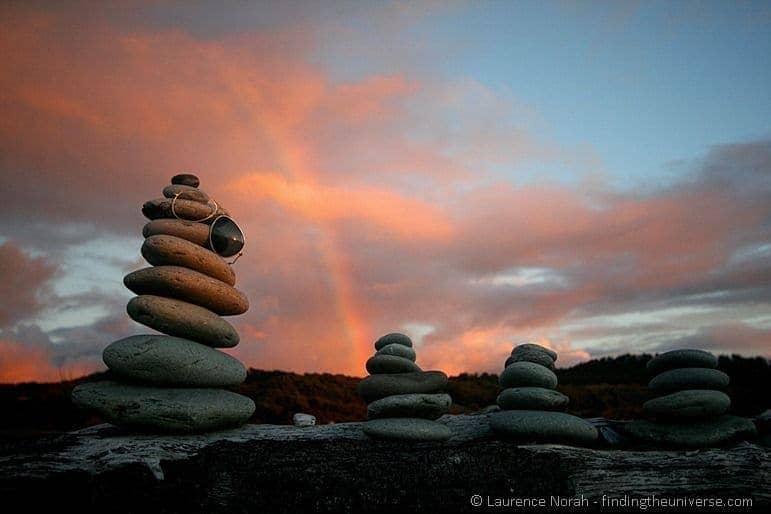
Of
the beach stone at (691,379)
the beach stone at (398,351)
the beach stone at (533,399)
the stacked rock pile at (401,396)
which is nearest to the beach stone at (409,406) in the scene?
the stacked rock pile at (401,396)

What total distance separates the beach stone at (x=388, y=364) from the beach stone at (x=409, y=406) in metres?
0.93

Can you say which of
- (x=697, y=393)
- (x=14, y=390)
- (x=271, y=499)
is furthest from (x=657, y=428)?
(x=14, y=390)

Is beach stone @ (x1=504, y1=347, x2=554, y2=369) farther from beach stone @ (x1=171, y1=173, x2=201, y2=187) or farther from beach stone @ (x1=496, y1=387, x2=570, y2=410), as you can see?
beach stone @ (x1=171, y1=173, x2=201, y2=187)

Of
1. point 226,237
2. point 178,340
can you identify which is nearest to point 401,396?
point 178,340

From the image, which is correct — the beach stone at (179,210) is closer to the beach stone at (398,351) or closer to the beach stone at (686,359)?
the beach stone at (398,351)

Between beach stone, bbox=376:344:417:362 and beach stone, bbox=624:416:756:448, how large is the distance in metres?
4.94

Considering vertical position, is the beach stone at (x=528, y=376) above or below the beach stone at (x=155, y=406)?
above

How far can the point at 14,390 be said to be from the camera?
22.1m

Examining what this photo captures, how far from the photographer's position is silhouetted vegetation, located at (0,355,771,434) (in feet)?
56.3

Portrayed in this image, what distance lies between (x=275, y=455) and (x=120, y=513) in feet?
8.27

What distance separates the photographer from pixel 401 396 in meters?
11.0

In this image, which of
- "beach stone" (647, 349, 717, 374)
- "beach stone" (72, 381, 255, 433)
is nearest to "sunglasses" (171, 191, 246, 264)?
"beach stone" (72, 381, 255, 433)

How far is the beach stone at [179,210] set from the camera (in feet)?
38.9

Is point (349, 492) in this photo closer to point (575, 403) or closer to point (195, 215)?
point (195, 215)
